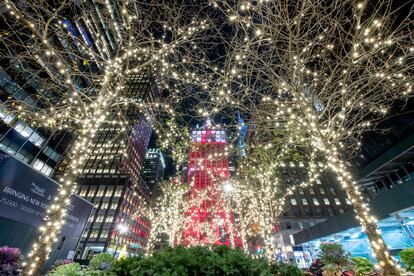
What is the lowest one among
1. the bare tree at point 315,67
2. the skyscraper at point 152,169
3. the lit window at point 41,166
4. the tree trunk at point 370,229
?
the tree trunk at point 370,229

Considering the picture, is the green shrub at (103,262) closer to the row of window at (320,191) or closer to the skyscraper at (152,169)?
the row of window at (320,191)

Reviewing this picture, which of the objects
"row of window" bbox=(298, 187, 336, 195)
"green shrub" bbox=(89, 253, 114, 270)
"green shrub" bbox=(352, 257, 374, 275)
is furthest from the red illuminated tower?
"row of window" bbox=(298, 187, 336, 195)

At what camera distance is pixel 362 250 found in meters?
17.8

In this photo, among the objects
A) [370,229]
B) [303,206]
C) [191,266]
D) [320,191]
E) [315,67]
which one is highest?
[320,191]

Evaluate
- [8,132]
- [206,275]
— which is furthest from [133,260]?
[8,132]

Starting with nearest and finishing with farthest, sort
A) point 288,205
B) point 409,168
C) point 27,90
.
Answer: point 409,168 < point 27,90 < point 288,205

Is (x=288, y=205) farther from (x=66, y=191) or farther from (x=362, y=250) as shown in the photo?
(x=66, y=191)

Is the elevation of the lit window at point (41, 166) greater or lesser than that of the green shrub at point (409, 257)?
greater

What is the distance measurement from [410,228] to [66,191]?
66.8ft

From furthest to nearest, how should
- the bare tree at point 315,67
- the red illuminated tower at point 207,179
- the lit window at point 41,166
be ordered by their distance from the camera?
the lit window at point 41,166
the red illuminated tower at point 207,179
the bare tree at point 315,67

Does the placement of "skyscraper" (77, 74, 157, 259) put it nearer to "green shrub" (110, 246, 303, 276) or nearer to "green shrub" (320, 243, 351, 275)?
"green shrub" (320, 243, 351, 275)

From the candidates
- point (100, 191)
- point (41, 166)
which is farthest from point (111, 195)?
point (41, 166)

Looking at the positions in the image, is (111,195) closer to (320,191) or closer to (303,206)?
(303,206)

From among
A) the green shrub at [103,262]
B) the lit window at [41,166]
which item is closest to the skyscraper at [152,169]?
the lit window at [41,166]
